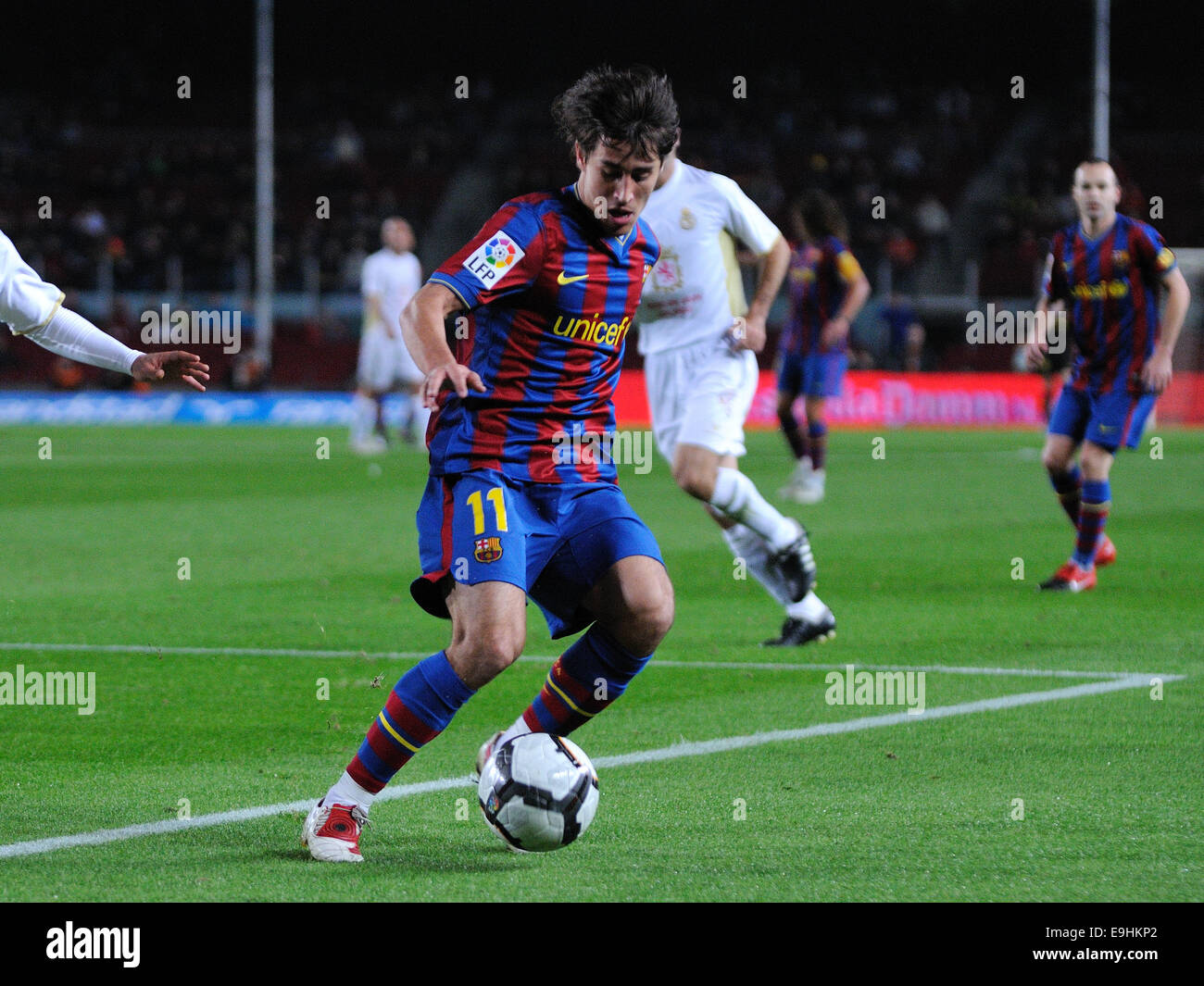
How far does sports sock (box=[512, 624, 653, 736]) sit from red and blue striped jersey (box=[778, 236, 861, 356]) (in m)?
11.7

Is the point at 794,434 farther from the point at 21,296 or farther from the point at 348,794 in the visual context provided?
the point at 348,794

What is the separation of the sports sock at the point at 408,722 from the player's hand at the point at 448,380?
602 mm

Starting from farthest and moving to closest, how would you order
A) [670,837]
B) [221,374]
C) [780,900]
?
[221,374]
[670,837]
[780,900]

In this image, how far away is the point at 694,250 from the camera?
26.7ft

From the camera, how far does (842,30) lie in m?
36.8

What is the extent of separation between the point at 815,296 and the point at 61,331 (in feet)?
40.1

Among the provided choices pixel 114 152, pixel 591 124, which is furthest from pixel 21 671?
pixel 114 152

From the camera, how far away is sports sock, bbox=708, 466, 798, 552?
297 inches

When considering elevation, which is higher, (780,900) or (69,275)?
(69,275)

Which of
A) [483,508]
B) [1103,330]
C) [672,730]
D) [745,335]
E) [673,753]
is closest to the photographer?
[483,508]

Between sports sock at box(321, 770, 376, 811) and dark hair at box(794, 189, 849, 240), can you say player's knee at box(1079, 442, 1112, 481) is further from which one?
dark hair at box(794, 189, 849, 240)

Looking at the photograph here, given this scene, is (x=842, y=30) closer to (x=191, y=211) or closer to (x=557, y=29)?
(x=557, y=29)

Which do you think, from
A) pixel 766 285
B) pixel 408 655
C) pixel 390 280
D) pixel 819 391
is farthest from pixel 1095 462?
pixel 390 280

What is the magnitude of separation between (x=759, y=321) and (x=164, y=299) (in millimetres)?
23915
